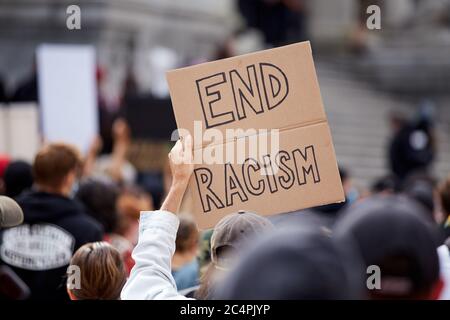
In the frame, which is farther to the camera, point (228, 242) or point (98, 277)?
point (98, 277)

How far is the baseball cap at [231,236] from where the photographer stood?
3.47 m

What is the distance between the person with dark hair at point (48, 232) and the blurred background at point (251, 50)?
3.88 meters

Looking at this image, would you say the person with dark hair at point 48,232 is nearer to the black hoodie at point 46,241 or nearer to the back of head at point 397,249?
the black hoodie at point 46,241

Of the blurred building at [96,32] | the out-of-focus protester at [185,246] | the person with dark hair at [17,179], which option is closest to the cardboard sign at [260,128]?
the out-of-focus protester at [185,246]

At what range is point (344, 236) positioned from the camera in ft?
7.52

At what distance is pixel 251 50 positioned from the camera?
59.8 ft

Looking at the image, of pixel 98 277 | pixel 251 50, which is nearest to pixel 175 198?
pixel 98 277

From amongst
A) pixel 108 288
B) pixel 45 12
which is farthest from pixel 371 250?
pixel 45 12

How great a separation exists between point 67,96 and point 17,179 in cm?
277

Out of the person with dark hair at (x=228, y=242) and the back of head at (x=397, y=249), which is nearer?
the back of head at (x=397, y=249)

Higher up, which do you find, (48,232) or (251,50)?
(251,50)

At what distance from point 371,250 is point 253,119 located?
2.09 metres

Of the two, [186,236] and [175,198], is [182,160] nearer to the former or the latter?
[175,198]

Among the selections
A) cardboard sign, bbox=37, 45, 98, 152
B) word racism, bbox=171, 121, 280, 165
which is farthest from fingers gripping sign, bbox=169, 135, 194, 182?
cardboard sign, bbox=37, 45, 98, 152
